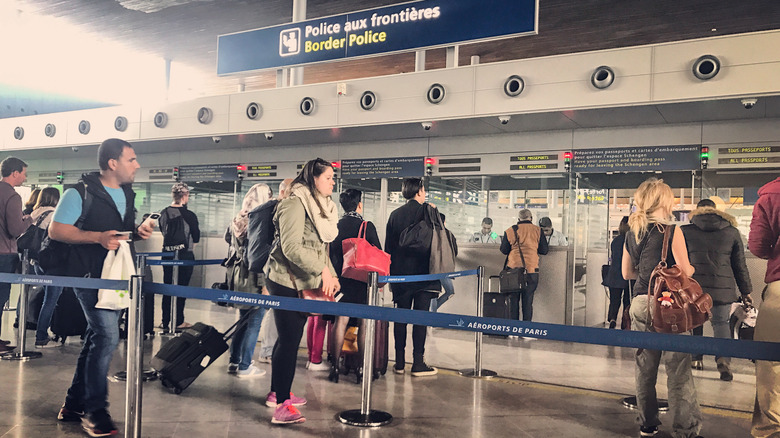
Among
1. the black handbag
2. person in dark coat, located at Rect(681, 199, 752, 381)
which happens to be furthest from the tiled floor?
the black handbag

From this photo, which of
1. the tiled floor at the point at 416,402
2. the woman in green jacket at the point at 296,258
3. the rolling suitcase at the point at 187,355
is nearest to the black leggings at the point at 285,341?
the woman in green jacket at the point at 296,258

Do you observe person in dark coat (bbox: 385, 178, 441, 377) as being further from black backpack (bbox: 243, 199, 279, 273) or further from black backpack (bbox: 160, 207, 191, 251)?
black backpack (bbox: 160, 207, 191, 251)

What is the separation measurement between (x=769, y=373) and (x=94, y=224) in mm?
3579

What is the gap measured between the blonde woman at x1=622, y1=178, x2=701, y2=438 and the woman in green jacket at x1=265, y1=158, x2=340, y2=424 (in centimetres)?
173

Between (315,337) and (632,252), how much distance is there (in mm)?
2658

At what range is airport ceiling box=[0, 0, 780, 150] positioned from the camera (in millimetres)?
7246

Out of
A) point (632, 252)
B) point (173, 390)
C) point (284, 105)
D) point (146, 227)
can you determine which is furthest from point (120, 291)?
point (284, 105)

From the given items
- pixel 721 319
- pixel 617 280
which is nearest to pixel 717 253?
pixel 721 319

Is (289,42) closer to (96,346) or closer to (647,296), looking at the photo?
(96,346)

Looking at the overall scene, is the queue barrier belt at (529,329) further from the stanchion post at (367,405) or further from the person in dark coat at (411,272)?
the person in dark coat at (411,272)

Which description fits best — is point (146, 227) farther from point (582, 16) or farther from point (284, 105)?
point (582, 16)

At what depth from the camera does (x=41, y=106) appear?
51.7 feet

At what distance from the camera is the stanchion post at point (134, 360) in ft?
10.2

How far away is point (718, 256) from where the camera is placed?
4.98m
